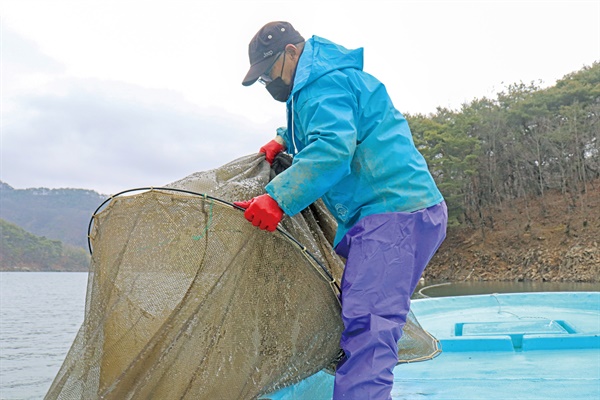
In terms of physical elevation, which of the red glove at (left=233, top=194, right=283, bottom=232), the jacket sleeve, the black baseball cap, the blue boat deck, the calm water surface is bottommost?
the calm water surface

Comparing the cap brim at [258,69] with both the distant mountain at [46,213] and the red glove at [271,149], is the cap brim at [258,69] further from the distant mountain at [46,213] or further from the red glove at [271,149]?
the distant mountain at [46,213]

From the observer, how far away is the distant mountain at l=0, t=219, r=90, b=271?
298 ft

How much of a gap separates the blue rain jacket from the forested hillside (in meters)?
28.7

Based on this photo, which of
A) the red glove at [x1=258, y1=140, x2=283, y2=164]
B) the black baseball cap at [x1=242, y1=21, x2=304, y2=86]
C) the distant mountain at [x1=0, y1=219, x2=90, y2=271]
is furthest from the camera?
the distant mountain at [x1=0, y1=219, x2=90, y2=271]

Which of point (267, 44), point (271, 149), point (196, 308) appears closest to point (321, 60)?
point (267, 44)

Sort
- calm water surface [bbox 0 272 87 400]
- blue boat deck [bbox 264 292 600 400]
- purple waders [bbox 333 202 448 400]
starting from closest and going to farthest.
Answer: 1. purple waders [bbox 333 202 448 400]
2. blue boat deck [bbox 264 292 600 400]
3. calm water surface [bbox 0 272 87 400]

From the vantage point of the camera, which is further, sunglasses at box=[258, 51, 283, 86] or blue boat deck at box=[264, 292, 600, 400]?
blue boat deck at box=[264, 292, 600, 400]

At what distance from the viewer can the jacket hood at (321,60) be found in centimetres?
202

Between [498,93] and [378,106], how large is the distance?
38.6 m

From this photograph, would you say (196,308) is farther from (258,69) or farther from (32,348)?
(32,348)

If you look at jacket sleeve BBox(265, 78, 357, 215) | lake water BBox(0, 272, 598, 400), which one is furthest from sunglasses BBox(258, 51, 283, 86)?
lake water BBox(0, 272, 598, 400)

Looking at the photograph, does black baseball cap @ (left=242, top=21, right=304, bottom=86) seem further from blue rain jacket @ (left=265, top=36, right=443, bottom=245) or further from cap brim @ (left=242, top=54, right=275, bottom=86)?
blue rain jacket @ (left=265, top=36, right=443, bottom=245)

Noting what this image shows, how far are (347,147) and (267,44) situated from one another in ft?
2.11

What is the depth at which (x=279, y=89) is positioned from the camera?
2311mm
